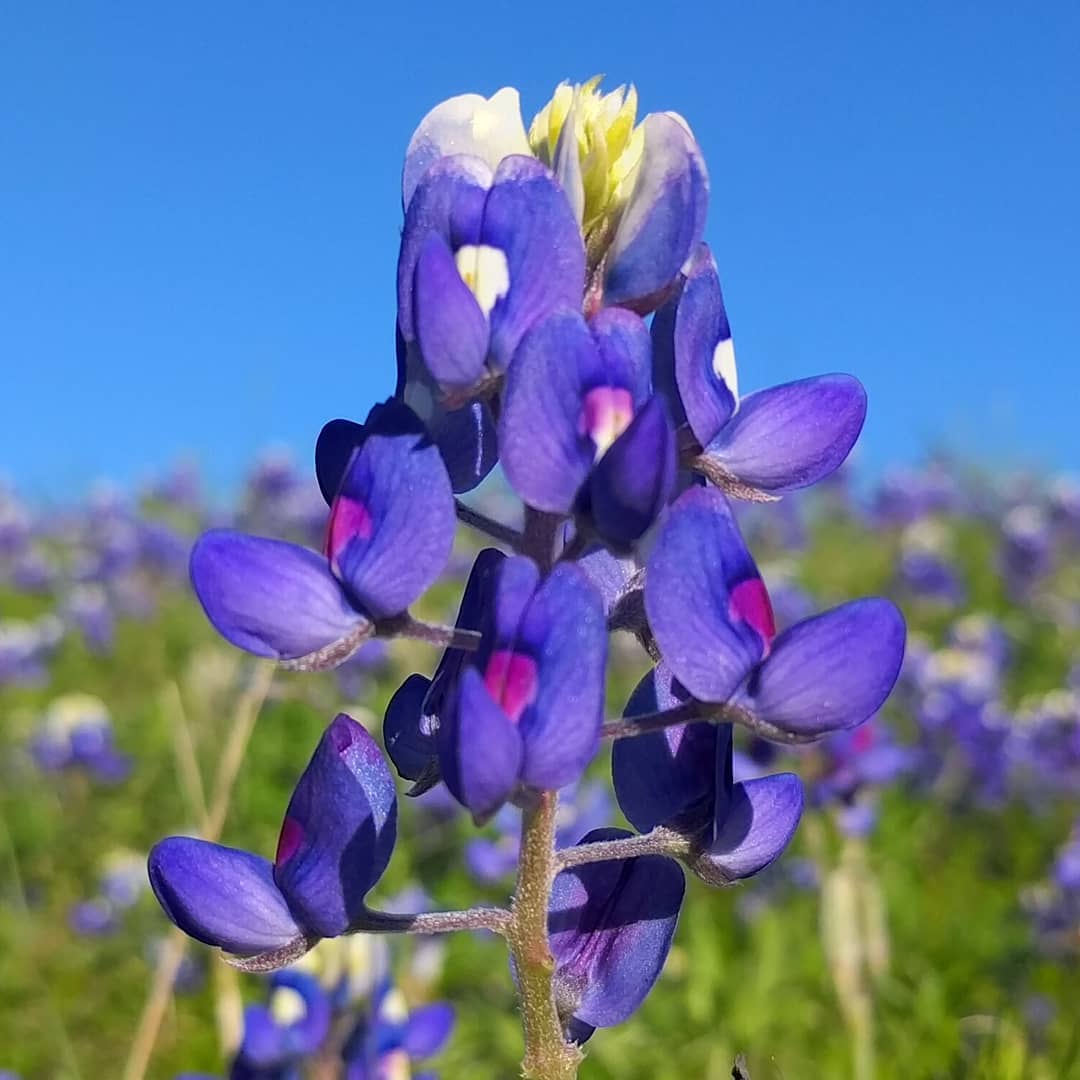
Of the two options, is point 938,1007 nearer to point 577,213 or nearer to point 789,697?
point 789,697

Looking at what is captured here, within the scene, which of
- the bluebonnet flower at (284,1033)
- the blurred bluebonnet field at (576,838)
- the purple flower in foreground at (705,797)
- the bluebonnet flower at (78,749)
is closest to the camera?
the purple flower in foreground at (705,797)

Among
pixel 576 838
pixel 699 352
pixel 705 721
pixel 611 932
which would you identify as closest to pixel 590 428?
pixel 699 352

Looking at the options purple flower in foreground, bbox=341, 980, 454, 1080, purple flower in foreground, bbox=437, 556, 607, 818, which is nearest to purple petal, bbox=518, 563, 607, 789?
purple flower in foreground, bbox=437, 556, 607, 818

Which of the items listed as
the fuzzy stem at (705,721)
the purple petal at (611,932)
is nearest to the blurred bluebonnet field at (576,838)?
the purple petal at (611,932)

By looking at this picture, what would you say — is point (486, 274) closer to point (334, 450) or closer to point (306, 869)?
point (334, 450)

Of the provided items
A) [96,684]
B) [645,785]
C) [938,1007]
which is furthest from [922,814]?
[96,684]

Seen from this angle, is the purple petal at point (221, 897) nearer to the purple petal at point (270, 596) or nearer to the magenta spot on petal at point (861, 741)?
the purple petal at point (270, 596)
